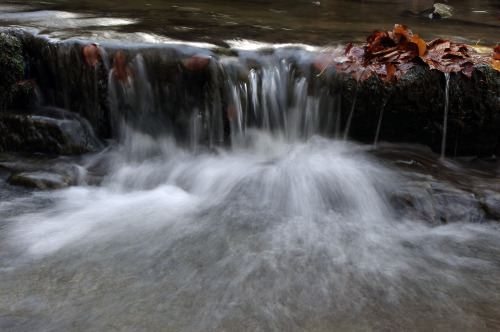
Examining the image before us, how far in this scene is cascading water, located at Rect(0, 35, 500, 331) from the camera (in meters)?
2.09

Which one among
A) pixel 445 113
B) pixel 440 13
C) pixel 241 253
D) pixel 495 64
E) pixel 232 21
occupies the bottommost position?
pixel 241 253

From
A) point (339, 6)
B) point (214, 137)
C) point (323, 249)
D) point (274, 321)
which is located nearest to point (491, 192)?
point (323, 249)

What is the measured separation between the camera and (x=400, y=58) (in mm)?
3840

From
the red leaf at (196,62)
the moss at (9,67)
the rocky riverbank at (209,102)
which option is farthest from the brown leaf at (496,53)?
the moss at (9,67)

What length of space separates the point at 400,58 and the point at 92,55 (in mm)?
3053

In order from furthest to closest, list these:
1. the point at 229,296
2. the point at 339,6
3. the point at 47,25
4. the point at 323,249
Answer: the point at 339,6 → the point at 47,25 → the point at 323,249 → the point at 229,296

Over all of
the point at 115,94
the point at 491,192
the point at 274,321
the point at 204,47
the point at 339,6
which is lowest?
the point at 274,321

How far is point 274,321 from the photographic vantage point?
2.01 meters

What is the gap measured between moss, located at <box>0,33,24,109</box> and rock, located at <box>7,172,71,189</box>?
0.99 m

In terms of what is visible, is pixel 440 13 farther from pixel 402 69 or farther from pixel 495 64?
pixel 402 69

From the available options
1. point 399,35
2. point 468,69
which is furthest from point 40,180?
point 468,69

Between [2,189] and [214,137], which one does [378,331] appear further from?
[2,189]

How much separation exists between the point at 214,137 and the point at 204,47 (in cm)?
96

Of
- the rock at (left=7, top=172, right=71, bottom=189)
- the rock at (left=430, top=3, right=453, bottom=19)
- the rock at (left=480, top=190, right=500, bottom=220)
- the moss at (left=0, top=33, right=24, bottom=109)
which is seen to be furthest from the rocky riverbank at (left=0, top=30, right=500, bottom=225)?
the rock at (left=430, top=3, right=453, bottom=19)
